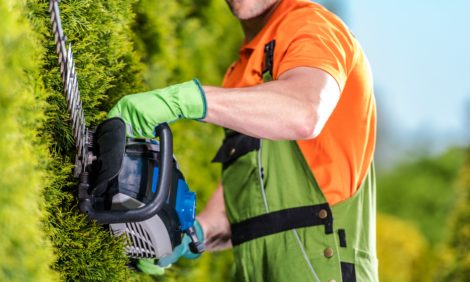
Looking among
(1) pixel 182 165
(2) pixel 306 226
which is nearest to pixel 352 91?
(2) pixel 306 226

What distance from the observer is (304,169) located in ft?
9.48

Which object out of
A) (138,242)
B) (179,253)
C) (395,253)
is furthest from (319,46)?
(395,253)

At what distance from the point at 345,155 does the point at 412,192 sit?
18371 millimetres

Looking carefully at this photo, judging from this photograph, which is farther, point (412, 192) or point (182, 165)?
point (412, 192)

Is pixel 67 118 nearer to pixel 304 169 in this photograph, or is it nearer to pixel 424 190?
pixel 304 169

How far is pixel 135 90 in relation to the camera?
119 inches

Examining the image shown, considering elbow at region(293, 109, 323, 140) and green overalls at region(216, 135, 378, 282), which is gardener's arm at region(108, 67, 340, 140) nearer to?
elbow at region(293, 109, 323, 140)

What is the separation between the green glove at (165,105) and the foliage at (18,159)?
0.48 metres

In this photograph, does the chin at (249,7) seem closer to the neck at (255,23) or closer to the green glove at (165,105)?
the neck at (255,23)

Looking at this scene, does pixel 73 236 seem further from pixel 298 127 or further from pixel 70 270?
pixel 298 127

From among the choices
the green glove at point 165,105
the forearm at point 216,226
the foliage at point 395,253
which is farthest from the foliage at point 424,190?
the green glove at point 165,105

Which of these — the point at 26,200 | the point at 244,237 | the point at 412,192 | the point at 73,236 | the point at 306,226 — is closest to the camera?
the point at 26,200

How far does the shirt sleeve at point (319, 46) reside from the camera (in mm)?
2506

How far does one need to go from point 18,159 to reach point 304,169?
1339 mm
